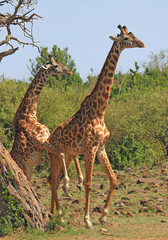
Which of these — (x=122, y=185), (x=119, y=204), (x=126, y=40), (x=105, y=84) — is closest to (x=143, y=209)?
(x=119, y=204)

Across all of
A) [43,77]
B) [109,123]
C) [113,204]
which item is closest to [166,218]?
[113,204]

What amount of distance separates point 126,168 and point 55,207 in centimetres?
758

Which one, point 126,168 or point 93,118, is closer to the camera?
point 93,118

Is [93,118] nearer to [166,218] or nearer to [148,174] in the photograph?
[166,218]

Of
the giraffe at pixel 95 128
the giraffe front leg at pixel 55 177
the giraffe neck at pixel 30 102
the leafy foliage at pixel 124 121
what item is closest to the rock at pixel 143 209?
the giraffe at pixel 95 128

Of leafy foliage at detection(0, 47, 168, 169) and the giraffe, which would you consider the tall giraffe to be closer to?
the giraffe

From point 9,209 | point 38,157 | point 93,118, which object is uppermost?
point 93,118

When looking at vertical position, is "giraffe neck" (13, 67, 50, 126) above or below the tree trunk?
above

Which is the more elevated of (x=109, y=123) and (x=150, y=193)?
(x=109, y=123)

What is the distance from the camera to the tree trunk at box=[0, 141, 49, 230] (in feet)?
27.2

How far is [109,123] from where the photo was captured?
2048 cm

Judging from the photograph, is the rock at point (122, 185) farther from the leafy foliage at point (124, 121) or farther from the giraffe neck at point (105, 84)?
the giraffe neck at point (105, 84)

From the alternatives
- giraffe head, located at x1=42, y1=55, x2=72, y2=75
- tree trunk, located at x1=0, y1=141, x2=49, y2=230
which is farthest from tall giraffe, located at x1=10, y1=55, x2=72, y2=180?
tree trunk, located at x1=0, y1=141, x2=49, y2=230

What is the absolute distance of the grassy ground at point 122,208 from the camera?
8.22 metres
